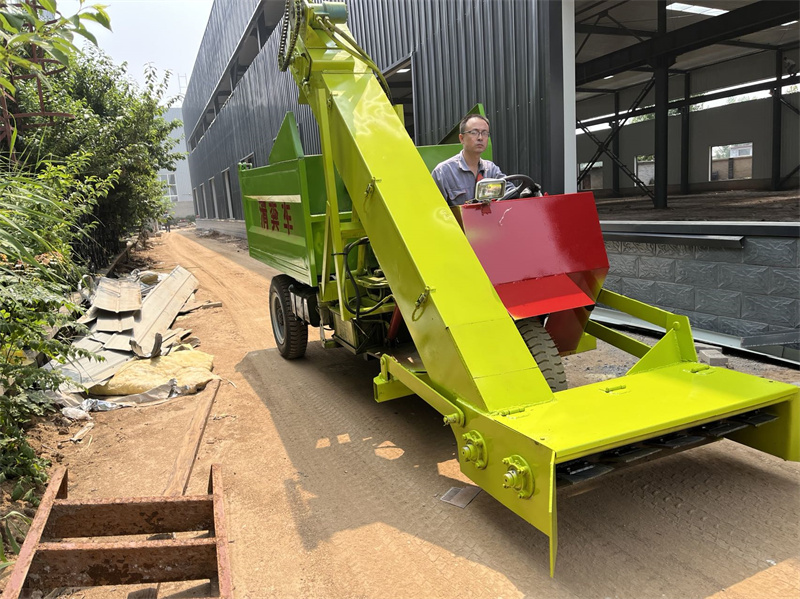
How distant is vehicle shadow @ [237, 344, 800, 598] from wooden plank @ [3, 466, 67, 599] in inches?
45.3

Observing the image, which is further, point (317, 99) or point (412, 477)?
point (317, 99)

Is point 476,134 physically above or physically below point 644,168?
below

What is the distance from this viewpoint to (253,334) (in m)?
7.56

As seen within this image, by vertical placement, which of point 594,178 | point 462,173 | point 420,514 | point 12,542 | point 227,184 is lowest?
point 420,514

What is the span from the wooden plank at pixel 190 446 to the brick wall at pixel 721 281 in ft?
15.0

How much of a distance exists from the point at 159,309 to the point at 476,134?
591 cm

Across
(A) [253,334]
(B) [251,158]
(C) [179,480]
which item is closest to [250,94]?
(B) [251,158]

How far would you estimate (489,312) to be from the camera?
3.01m

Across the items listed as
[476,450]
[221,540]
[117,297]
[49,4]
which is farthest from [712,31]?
[221,540]

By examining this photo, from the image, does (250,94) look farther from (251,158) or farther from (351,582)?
(351,582)

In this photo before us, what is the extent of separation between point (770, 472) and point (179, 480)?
3.42 m

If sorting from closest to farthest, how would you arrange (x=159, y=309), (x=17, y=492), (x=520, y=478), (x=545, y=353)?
(x=520, y=478) → (x=17, y=492) → (x=545, y=353) → (x=159, y=309)

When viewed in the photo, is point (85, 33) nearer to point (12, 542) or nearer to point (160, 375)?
point (12, 542)

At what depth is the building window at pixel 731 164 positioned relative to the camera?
2089 cm
